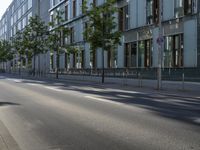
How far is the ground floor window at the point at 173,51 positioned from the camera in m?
32.6

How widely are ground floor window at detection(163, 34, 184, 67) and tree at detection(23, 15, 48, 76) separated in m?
A: 36.2

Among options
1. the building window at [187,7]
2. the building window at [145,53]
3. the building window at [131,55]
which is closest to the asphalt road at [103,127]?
the building window at [187,7]

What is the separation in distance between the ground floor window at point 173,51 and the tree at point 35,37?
119 ft

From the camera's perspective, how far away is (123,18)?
43.6 meters

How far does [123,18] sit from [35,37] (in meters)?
31.3

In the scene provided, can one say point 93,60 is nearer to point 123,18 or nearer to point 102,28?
point 123,18

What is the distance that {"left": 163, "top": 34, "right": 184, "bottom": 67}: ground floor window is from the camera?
32.6 m

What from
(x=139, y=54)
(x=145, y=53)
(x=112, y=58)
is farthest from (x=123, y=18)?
(x=145, y=53)

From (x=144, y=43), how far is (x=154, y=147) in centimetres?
3134

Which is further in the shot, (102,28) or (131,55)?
(131,55)

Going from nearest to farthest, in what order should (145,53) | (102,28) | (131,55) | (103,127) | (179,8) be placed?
(103,127) → (179,8) → (102,28) → (145,53) → (131,55)

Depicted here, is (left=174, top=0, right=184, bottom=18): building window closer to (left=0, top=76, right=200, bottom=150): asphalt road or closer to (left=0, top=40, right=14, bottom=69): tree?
(left=0, top=76, right=200, bottom=150): asphalt road

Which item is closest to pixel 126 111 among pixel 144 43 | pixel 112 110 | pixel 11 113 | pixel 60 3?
pixel 112 110

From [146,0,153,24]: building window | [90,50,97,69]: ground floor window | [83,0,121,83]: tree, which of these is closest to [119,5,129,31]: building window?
[83,0,121,83]: tree
